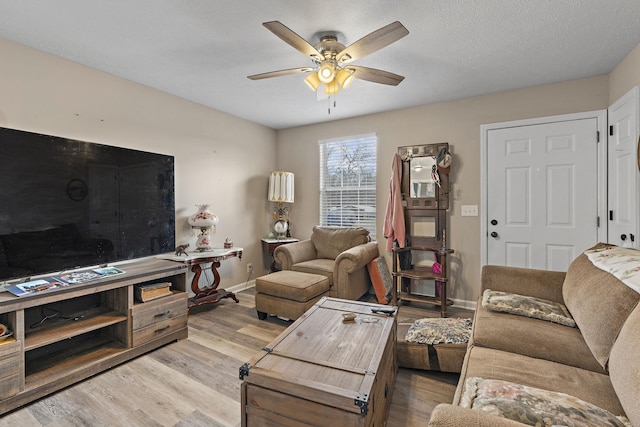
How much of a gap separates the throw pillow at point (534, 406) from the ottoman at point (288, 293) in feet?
6.15

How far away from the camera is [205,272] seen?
3705 mm

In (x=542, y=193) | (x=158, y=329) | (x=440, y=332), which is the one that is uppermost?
(x=542, y=193)

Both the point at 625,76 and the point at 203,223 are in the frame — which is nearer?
the point at 625,76

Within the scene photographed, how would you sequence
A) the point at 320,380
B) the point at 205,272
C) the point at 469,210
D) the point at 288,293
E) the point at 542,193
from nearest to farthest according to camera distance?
the point at 320,380 → the point at 288,293 → the point at 542,193 → the point at 469,210 → the point at 205,272

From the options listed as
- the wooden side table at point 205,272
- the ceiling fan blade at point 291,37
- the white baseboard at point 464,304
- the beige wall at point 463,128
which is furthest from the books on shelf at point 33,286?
the white baseboard at point 464,304

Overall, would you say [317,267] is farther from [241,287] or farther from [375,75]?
[375,75]

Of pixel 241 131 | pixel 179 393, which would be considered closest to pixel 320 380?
pixel 179 393

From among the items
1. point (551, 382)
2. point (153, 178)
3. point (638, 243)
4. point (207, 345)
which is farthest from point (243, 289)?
point (638, 243)

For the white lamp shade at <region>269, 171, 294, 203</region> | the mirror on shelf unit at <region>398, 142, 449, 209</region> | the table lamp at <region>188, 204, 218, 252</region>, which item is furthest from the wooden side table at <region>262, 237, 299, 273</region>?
the mirror on shelf unit at <region>398, 142, 449, 209</region>

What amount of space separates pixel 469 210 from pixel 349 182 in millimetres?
1635

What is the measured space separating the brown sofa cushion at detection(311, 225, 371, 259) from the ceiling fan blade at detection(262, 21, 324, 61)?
2.31m

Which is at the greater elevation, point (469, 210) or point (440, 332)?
point (469, 210)

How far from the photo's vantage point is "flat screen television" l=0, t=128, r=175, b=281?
198 centimetres

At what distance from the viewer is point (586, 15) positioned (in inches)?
75.4
